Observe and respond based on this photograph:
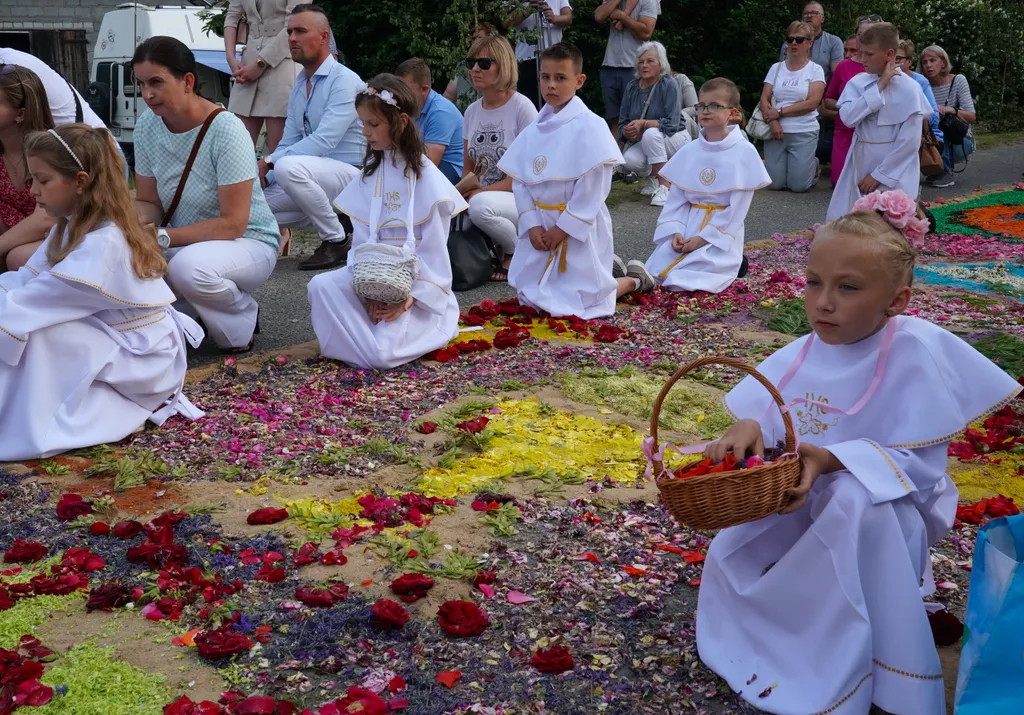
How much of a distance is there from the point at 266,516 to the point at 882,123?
840cm

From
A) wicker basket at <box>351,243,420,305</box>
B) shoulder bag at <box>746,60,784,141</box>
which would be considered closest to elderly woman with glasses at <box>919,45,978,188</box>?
shoulder bag at <box>746,60,784,141</box>

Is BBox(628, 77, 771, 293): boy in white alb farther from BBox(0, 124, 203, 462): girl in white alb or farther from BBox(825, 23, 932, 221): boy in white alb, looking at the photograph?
BBox(0, 124, 203, 462): girl in white alb

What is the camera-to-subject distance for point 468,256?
8.52m

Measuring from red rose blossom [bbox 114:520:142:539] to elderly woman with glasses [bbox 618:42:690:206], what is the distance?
365 inches

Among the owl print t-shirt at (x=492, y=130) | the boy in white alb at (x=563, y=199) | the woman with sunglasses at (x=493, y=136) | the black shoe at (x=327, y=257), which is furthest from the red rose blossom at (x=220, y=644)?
the owl print t-shirt at (x=492, y=130)

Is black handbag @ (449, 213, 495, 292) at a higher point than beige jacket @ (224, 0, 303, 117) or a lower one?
lower

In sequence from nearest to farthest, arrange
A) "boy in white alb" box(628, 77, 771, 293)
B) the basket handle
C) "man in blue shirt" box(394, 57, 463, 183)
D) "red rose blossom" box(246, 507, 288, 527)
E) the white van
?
the basket handle < "red rose blossom" box(246, 507, 288, 527) < "boy in white alb" box(628, 77, 771, 293) < "man in blue shirt" box(394, 57, 463, 183) < the white van

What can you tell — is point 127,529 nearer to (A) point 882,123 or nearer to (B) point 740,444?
(B) point 740,444

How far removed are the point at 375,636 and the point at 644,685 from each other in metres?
0.87

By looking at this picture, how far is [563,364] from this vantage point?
6445mm

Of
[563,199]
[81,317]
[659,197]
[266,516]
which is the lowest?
[659,197]

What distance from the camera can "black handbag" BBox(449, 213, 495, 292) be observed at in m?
8.50

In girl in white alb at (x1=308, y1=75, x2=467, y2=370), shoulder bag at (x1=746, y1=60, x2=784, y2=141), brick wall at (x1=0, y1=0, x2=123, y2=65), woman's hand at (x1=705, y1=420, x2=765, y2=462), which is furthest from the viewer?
brick wall at (x1=0, y1=0, x2=123, y2=65)

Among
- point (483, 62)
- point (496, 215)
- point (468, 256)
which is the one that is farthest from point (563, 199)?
point (483, 62)
